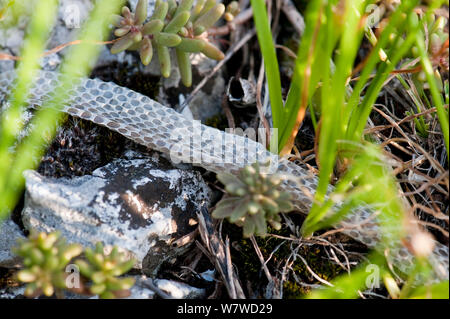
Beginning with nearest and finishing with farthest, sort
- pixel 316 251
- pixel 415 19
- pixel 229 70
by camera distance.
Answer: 1. pixel 316 251
2. pixel 415 19
3. pixel 229 70

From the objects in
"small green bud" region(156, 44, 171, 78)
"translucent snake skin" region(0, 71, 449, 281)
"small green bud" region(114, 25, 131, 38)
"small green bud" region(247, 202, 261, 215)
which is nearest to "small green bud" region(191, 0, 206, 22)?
"small green bud" region(156, 44, 171, 78)

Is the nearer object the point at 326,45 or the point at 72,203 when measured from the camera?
the point at 326,45

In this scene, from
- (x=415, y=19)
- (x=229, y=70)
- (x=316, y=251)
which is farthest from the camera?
(x=229, y=70)

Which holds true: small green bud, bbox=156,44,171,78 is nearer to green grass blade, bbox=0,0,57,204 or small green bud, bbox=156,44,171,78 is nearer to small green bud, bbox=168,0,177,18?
small green bud, bbox=168,0,177,18

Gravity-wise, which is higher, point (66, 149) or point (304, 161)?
point (66, 149)
